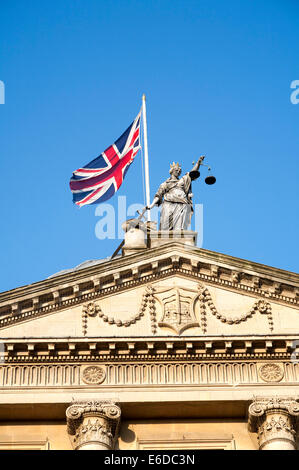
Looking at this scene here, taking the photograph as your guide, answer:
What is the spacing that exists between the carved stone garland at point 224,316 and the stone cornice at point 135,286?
0.34 meters

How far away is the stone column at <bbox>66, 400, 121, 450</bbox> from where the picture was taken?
102 ft

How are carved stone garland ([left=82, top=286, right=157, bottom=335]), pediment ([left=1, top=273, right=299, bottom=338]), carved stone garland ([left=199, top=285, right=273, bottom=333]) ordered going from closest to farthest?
pediment ([left=1, top=273, right=299, bottom=338])
carved stone garland ([left=82, top=286, right=157, bottom=335])
carved stone garland ([left=199, top=285, right=273, bottom=333])

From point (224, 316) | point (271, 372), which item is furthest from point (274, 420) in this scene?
point (224, 316)

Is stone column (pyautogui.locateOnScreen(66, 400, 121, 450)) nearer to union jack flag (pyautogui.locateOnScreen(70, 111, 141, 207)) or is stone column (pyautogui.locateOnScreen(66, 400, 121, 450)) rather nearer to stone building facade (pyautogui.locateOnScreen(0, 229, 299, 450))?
stone building facade (pyautogui.locateOnScreen(0, 229, 299, 450))

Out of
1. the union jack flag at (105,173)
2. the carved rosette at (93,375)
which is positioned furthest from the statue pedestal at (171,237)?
the carved rosette at (93,375)

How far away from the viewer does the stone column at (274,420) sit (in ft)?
103

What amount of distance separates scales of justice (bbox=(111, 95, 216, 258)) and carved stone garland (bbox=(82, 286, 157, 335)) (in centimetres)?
238

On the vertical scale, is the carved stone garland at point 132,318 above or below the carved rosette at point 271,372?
above

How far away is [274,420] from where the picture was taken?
3158 centimetres

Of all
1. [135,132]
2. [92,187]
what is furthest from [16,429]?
[135,132]

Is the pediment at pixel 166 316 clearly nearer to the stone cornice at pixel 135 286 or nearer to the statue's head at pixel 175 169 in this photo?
the stone cornice at pixel 135 286

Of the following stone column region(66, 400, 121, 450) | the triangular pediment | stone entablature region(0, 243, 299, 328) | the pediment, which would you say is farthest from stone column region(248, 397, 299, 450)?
stone column region(66, 400, 121, 450)
